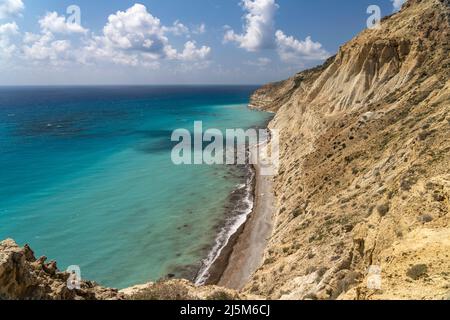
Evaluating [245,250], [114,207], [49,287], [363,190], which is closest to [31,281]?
[49,287]

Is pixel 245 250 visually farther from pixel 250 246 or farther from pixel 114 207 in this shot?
pixel 114 207

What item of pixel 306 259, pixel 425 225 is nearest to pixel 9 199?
pixel 306 259

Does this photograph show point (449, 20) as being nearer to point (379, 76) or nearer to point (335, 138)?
point (379, 76)

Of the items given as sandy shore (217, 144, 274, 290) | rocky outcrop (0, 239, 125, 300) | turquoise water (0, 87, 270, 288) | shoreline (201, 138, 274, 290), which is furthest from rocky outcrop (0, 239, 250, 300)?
turquoise water (0, 87, 270, 288)

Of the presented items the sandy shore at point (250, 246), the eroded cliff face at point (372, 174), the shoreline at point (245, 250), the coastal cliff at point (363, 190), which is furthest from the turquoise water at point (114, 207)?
the eroded cliff face at point (372, 174)

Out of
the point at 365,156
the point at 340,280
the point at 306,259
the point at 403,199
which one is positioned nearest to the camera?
the point at 340,280

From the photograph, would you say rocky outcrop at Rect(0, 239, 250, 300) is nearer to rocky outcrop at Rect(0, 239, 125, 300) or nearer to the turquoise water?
rocky outcrop at Rect(0, 239, 125, 300)

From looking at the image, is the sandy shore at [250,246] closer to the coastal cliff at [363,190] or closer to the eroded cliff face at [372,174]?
the coastal cliff at [363,190]
